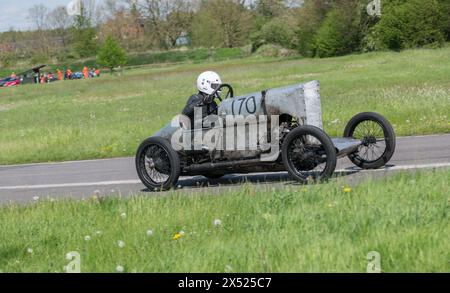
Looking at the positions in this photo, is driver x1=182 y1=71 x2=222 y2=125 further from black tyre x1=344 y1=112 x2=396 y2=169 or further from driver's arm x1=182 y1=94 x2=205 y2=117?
black tyre x1=344 y1=112 x2=396 y2=169

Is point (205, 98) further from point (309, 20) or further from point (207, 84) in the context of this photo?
point (309, 20)

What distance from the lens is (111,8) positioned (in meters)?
123

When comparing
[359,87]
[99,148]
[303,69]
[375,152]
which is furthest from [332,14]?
[375,152]

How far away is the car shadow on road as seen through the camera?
9.64m

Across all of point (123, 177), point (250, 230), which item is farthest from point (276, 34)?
point (250, 230)

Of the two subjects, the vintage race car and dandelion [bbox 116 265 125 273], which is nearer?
dandelion [bbox 116 265 125 273]

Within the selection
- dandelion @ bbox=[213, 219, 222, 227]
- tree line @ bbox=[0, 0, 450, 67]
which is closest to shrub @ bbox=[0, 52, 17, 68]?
tree line @ bbox=[0, 0, 450, 67]

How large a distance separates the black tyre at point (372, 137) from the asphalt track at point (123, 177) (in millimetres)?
161

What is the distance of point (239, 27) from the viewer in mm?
101750

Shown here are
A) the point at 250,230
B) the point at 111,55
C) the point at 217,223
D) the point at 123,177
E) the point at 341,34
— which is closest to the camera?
the point at 250,230

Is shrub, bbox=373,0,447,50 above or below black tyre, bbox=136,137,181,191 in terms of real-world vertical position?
above

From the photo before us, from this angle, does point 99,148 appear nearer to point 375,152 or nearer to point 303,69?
point 375,152

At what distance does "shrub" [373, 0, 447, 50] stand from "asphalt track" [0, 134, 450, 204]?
44.1m

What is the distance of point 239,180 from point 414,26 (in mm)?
48915
